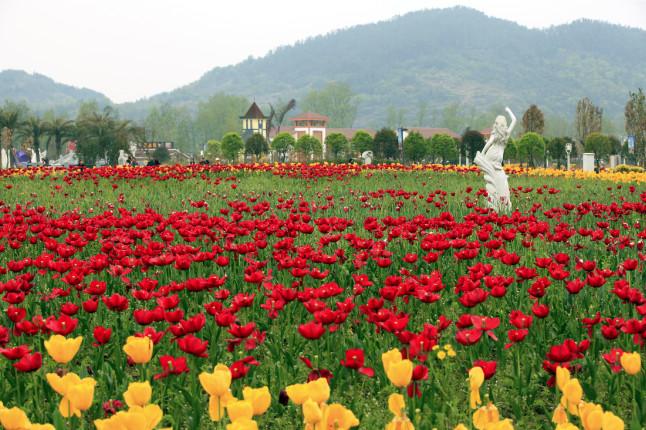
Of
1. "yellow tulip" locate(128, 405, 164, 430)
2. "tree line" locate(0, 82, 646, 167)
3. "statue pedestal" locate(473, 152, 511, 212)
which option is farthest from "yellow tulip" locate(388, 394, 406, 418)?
"tree line" locate(0, 82, 646, 167)

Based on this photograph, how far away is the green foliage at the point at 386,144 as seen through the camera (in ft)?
151

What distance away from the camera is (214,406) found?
2277mm

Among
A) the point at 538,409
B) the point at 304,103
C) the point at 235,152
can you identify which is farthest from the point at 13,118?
the point at 304,103

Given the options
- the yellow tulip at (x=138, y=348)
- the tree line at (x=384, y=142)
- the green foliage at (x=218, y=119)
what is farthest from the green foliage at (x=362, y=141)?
the green foliage at (x=218, y=119)

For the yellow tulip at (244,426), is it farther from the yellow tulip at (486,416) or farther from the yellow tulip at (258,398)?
the yellow tulip at (486,416)

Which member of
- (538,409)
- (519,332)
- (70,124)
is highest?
(70,124)

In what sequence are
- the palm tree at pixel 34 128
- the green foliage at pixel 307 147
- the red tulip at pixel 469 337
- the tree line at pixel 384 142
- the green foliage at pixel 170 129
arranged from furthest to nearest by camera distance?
the green foliage at pixel 170 129, the palm tree at pixel 34 128, the green foliage at pixel 307 147, the tree line at pixel 384 142, the red tulip at pixel 469 337

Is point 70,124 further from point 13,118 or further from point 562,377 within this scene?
point 562,377

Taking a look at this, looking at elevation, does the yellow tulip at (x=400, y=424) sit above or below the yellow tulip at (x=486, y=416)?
above

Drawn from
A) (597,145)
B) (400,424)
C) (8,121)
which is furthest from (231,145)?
(400,424)

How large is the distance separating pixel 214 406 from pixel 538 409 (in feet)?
6.85

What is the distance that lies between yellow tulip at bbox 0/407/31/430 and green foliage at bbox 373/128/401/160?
44601 mm

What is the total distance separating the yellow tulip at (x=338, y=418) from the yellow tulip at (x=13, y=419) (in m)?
0.87

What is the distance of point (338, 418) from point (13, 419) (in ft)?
3.10
